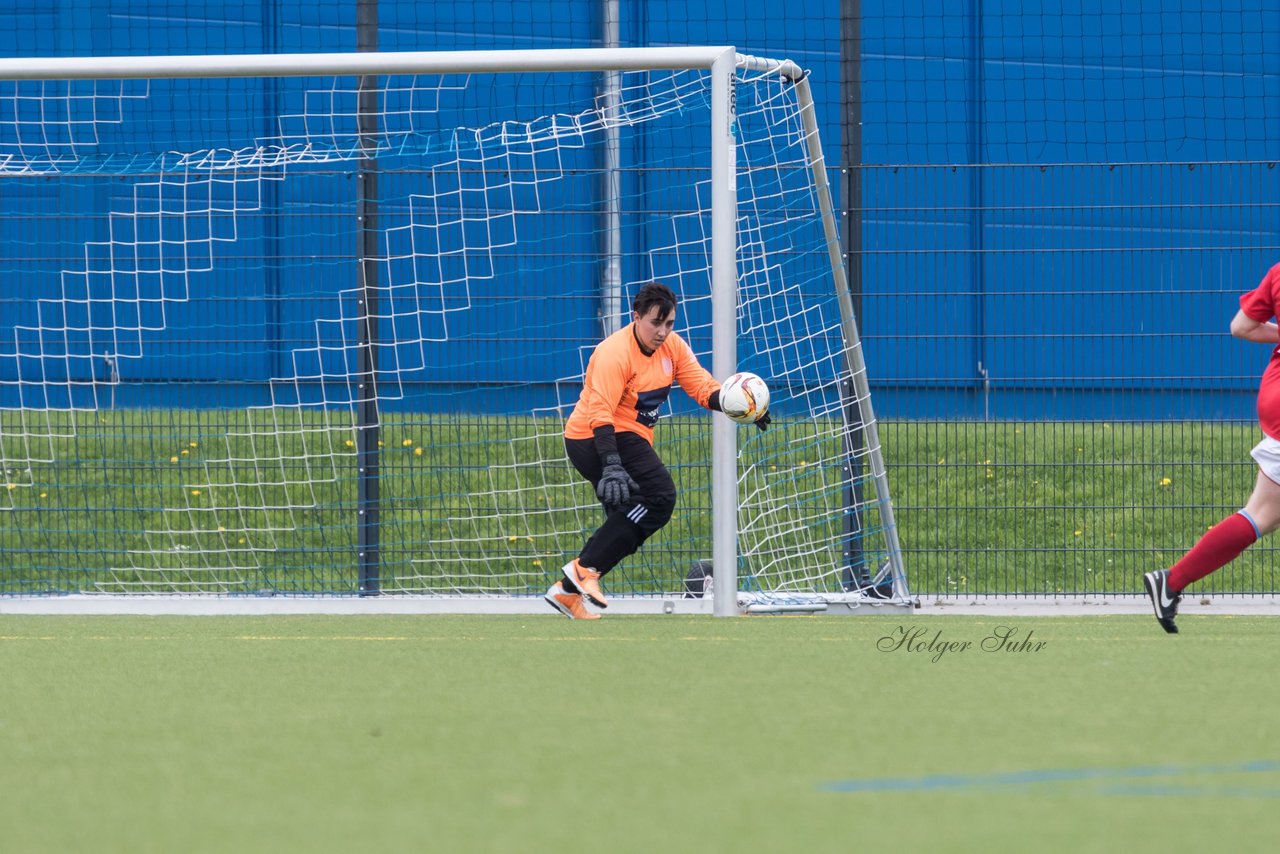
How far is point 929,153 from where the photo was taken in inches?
547

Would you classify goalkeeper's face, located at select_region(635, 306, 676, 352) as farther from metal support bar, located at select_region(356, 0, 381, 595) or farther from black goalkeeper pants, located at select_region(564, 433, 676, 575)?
metal support bar, located at select_region(356, 0, 381, 595)

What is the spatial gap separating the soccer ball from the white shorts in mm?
2095

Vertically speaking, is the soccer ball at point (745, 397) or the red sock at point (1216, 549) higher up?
the soccer ball at point (745, 397)

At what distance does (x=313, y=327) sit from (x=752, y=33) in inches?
228

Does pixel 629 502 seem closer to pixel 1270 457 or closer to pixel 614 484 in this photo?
pixel 614 484

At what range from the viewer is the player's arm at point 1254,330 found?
7219 mm

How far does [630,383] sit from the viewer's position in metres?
8.31

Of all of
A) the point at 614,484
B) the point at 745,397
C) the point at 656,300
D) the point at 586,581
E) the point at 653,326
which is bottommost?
the point at 586,581

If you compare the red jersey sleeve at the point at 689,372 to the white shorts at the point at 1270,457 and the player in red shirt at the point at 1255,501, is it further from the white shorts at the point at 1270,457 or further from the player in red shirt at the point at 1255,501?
the white shorts at the point at 1270,457

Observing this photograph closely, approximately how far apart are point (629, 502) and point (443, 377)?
2.61m

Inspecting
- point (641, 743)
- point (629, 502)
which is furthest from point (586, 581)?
point (641, 743)

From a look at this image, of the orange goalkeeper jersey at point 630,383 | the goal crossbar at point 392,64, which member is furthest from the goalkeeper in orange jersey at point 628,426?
the goal crossbar at point 392,64

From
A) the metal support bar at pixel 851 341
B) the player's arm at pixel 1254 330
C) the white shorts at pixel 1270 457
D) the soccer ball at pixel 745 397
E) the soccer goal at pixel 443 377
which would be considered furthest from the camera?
the soccer goal at pixel 443 377

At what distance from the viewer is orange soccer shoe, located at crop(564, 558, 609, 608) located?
8312 millimetres
